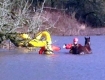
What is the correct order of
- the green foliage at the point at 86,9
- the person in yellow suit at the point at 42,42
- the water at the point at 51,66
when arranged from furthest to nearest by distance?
the green foliage at the point at 86,9, the person in yellow suit at the point at 42,42, the water at the point at 51,66

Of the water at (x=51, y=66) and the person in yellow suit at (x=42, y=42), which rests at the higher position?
the person in yellow suit at (x=42, y=42)

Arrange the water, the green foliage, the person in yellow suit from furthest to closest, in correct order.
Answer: the green foliage, the person in yellow suit, the water

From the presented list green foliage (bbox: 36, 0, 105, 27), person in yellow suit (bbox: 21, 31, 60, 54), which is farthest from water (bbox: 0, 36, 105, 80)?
green foliage (bbox: 36, 0, 105, 27)

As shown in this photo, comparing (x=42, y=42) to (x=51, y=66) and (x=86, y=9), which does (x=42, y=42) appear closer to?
(x=51, y=66)

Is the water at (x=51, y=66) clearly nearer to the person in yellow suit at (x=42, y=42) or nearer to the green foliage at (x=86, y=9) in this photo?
the person in yellow suit at (x=42, y=42)

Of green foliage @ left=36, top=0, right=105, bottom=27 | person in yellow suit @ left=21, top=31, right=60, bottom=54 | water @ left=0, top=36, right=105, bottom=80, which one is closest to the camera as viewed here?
water @ left=0, top=36, right=105, bottom=80

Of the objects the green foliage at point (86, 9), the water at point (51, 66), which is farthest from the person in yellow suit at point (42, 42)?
the green foliage at point (86, 9)

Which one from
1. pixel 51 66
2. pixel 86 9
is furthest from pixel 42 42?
pixel 86 9

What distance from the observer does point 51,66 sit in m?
14.1

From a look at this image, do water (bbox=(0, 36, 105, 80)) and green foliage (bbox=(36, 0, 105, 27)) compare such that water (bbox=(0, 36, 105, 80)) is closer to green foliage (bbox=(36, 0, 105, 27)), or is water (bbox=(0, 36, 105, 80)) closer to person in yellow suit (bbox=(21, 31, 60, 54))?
person in yellow suit (bbox=(21, 31, 60, 54))

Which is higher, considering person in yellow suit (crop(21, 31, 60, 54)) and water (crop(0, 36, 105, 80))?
person in yellow suit (crop(21, 31, 60, 54))

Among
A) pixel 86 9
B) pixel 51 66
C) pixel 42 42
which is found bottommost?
pixel 51 66

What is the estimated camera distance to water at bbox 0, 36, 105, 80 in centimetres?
1252

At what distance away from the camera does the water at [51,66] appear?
12.5 metres
